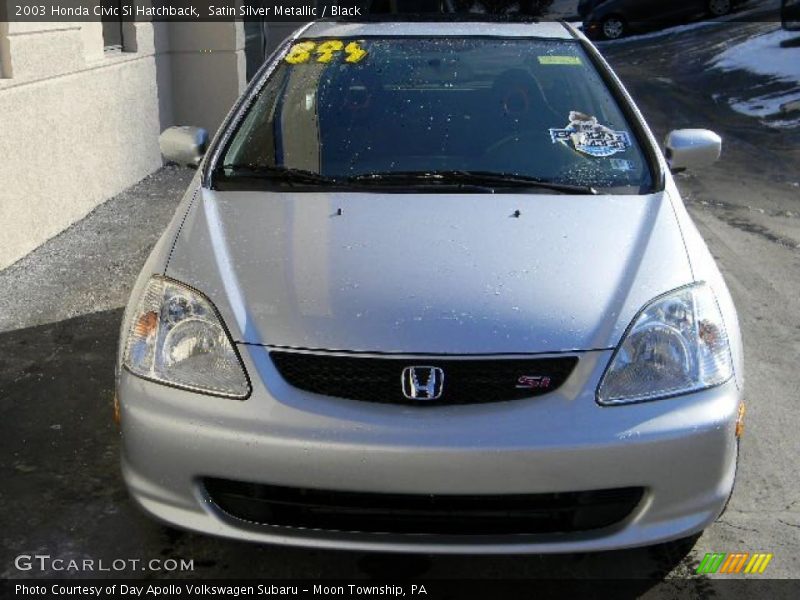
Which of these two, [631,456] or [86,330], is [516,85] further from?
[86,330]

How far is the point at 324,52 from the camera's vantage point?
438 cm

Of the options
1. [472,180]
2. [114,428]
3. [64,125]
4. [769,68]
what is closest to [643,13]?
[769,68]

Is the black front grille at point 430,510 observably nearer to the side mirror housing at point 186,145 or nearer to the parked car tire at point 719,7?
the side mirror housing at point 186,145

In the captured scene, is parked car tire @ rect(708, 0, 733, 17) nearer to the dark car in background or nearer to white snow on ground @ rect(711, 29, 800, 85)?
the dark car in background

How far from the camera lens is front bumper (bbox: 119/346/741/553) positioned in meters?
2.61

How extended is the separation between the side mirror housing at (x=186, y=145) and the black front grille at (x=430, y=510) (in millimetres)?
1978

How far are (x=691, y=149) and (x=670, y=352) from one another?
1.65m

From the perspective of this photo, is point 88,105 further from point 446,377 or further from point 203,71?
point 446,377

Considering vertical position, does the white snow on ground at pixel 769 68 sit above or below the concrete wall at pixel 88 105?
below

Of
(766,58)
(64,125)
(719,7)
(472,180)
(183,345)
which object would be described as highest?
(472,180)

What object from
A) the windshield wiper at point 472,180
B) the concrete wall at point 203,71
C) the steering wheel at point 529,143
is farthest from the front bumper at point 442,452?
the concrete wall at point 203,71

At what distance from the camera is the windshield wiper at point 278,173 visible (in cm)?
365

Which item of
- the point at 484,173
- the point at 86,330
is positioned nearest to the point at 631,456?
the point at 484,173

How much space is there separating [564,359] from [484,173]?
45.4 inches
